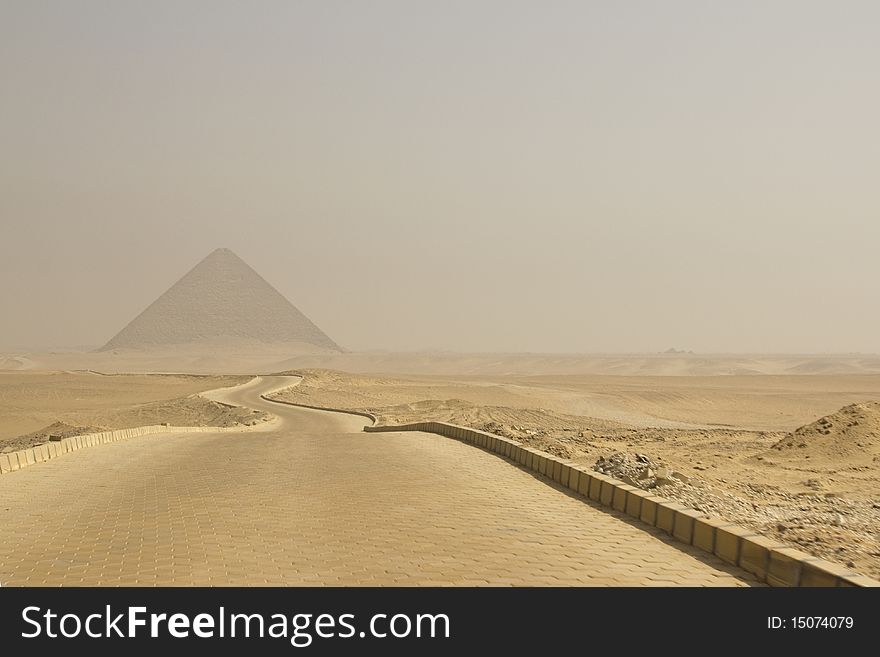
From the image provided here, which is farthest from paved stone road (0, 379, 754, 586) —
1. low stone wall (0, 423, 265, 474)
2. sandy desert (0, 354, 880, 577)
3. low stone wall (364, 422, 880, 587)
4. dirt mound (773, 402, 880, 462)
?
dirt mound (773, 402, 880, 462)

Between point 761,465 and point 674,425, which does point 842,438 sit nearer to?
point 761,465

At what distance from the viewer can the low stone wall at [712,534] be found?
18.8ft

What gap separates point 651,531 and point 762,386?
80.2m

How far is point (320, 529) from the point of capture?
26.3 ft

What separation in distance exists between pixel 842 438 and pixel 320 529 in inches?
553

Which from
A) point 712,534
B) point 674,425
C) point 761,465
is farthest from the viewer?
point 674,425

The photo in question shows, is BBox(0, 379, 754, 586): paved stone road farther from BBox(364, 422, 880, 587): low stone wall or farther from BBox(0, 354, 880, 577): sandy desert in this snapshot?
BBox(0, 354, 880, 577): sandy desert

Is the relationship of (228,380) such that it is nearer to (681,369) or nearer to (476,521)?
(476,521)

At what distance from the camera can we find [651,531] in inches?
316

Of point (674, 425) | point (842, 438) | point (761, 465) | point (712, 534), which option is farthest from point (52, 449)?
point (674, 425)

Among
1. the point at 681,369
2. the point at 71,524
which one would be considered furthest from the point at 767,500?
the point at 681,369

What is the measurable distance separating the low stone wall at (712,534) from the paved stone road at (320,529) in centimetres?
16
